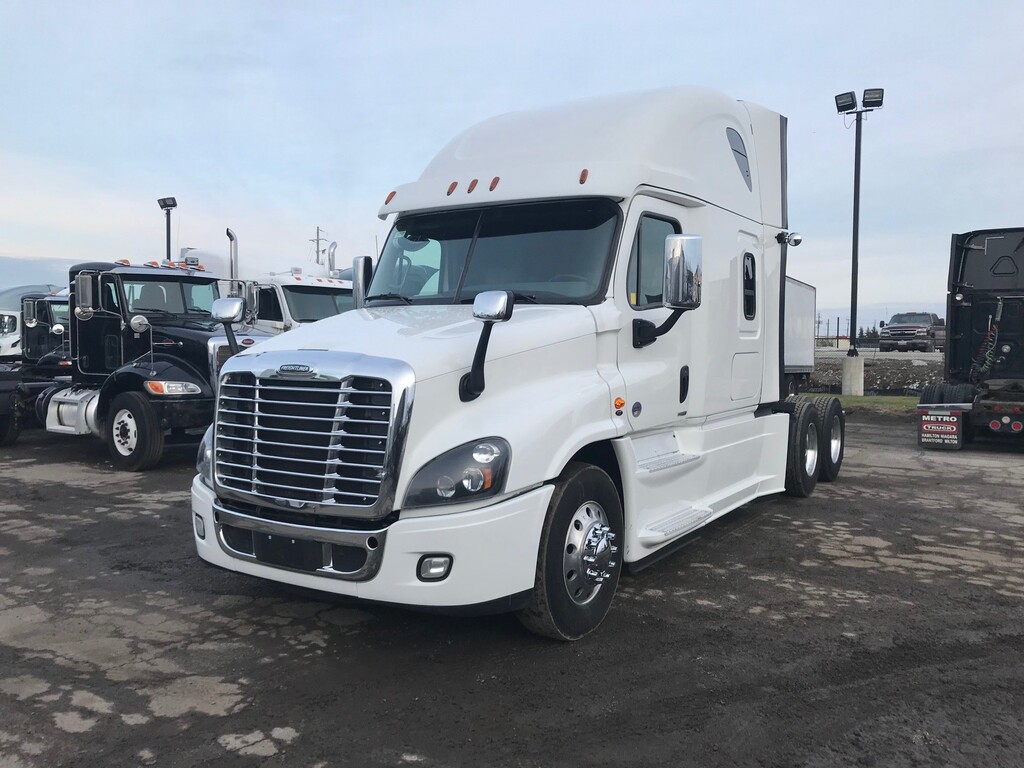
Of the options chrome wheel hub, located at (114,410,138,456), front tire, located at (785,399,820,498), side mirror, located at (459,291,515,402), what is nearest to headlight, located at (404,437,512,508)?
side mirror, located at (459,291,515,402)

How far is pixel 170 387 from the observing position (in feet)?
33.7

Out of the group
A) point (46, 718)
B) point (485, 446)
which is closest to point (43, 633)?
point (46, 718)

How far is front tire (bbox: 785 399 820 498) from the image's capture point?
8492mm

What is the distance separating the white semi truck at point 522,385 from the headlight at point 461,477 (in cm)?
1

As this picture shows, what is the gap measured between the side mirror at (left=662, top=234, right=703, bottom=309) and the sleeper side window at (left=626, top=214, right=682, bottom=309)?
29 cm

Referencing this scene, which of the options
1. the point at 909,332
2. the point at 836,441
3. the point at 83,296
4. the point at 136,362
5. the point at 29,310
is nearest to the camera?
the point at 836,441

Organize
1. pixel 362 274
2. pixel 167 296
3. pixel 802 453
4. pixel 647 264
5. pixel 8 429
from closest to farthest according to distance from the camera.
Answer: pixel 647 264 → pixel 362 274 → pixel 802 453 → pixel 167 296 → pixel 8 429

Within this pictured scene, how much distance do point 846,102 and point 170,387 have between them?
17.7 meters

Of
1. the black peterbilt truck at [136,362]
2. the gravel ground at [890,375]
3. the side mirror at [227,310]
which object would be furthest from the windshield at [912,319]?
the side mirror at [227,310]

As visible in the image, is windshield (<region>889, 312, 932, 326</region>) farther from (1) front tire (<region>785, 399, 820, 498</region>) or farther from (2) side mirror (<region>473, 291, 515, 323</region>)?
(2) side mirror (<region>473, 291, 515, 323</region>)

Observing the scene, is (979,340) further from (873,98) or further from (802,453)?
(873,98)

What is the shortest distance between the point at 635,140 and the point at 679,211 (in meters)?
0.62

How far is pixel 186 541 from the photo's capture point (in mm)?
6855

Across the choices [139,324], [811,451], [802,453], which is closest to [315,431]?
[802,453]
